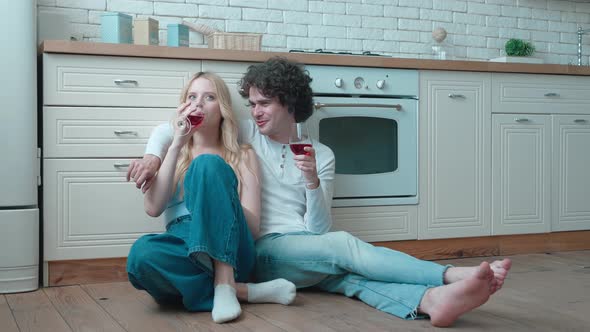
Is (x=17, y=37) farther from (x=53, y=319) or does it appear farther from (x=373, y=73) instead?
(x=373, y=73)

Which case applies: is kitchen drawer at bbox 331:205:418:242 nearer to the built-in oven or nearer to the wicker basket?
the built-in oven

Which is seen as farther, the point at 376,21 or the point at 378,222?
the point at 376,21

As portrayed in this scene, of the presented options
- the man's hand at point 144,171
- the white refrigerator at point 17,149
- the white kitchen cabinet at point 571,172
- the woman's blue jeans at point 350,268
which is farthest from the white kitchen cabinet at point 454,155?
the white refrigerator at point 17,149

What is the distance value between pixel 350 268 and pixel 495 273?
539 millimetres

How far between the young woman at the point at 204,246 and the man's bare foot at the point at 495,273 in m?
0.50

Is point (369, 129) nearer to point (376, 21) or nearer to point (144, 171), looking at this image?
point (376, 21)

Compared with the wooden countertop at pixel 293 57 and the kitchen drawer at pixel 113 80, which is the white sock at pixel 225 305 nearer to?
the kitchen drawer at pixel 113 80

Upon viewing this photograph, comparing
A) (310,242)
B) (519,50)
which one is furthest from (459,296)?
(519,50)

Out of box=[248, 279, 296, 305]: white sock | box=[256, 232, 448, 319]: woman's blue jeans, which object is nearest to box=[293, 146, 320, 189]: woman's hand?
box=[256, 232, 448, 319]: woman's blue jeans

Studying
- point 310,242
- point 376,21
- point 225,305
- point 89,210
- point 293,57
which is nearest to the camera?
point 225,305

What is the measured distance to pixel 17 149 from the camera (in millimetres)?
2727

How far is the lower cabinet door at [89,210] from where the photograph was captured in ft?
9.24

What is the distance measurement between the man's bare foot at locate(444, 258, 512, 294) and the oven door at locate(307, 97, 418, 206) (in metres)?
1.08

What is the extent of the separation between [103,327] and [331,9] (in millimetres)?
2374
